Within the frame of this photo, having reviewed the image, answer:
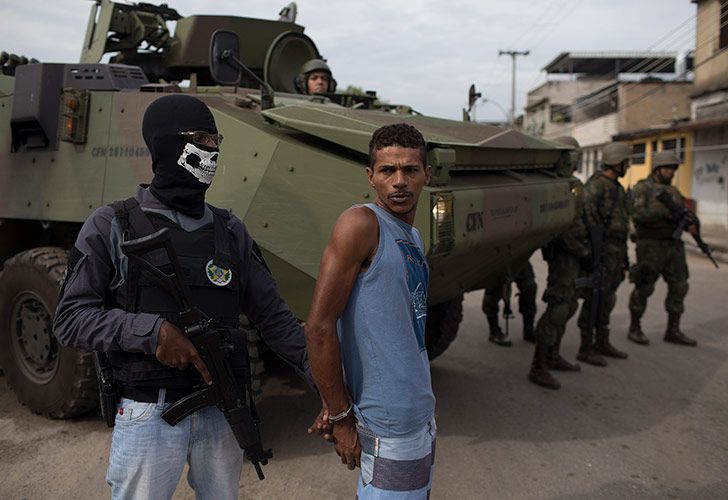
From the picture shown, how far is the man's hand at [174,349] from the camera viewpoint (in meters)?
1.69

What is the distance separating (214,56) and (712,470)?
137 inches

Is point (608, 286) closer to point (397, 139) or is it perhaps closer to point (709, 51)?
point (397, 139)

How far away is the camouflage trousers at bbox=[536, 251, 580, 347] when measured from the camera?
4.95m

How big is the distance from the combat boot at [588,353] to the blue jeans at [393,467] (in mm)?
4012

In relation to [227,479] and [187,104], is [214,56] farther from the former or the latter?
[227,479]

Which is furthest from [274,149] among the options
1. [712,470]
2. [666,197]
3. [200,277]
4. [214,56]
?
[666,197]

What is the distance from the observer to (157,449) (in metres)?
1.77

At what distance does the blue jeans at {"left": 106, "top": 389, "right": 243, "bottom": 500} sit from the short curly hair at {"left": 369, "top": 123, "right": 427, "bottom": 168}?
0.87 m

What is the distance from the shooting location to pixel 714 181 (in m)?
16.5

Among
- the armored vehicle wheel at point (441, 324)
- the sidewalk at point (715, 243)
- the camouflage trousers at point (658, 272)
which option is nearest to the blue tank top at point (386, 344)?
the armored vehicle wheel at point (441, 324)

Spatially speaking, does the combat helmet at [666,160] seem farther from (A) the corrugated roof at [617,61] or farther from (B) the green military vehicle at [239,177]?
(A) the corrugated roof at [617,61]

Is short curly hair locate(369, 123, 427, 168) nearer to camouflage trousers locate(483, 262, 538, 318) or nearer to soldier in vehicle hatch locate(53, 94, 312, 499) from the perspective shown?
soldier in vehicle hatch locate(53, 94, 312, 499)

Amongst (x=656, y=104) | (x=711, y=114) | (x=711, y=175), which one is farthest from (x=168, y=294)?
(x=656, y=104)

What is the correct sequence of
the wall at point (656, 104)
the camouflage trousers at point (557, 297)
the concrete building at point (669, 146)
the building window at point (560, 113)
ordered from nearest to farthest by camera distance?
1. the camouflage trousers at point (557, 297)
2. the concrete building at point (669, 146)
3. the wall at point (656, 104)
4. the building window at point (560, 113)
